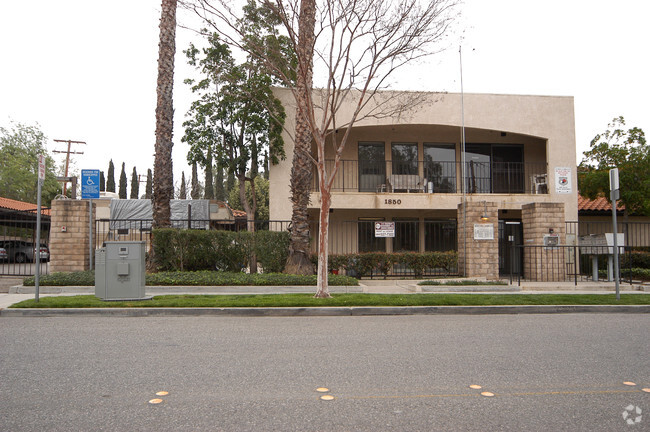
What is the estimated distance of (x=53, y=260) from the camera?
15.2 metres

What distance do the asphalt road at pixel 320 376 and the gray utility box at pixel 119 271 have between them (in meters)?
2.08

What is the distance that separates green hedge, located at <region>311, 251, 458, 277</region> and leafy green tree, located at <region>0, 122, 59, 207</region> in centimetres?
3639

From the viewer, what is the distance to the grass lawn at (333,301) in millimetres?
A: 10430

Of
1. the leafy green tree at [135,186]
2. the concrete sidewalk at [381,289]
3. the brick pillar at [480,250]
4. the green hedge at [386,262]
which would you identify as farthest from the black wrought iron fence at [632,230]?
the leafy green tree at [135,186]

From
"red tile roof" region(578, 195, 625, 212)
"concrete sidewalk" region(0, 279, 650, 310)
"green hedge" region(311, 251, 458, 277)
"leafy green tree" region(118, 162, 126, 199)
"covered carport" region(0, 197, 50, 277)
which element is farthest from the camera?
"leafy green tree" region(118, 162, 126, 199)

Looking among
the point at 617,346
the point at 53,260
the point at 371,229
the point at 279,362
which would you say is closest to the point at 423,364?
the point at 279,362

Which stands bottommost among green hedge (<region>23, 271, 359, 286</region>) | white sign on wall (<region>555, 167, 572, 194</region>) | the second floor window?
green hedge (<region>23, 271, 359, 286</region>)

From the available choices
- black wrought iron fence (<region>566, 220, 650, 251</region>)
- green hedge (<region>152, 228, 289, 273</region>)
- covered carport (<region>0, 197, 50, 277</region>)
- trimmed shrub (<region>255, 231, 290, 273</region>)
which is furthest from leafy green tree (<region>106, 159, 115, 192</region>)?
black wrought iron fence (<region>566, 220, 650, 251</region>)

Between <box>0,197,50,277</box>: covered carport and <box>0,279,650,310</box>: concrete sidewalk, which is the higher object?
<box>0,197,50,277</box>: covered carport

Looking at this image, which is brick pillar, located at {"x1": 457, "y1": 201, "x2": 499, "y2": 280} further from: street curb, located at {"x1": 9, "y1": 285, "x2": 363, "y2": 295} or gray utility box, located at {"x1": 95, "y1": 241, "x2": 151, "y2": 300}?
gray utility box, located at {"x1": 95, "y1": 241, "x2": 151, "y2": 300}

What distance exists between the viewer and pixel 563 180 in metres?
20.8

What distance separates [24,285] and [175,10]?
881cm

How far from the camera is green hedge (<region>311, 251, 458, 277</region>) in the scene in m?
17.1

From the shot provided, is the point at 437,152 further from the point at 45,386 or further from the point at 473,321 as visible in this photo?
the point at 45,386
